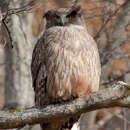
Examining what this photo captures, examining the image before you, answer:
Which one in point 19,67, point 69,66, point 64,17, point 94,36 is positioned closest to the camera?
point 69,66

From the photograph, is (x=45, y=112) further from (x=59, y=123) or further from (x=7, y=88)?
(x=7, y=88)

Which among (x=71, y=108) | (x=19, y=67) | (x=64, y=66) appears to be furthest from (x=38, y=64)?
(x=19, y=67)

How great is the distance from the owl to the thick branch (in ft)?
2.37

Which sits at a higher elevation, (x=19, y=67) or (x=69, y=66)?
(x=69, y=66)

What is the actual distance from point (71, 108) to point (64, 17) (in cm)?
187

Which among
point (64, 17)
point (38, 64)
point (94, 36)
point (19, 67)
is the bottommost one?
point (19, 67)

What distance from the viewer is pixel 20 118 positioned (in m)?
4.22

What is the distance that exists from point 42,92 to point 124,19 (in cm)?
279

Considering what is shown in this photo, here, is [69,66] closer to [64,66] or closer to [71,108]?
[64,66]

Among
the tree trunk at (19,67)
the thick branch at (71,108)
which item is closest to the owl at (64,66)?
the thick branch at (71,108)

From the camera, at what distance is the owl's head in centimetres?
576

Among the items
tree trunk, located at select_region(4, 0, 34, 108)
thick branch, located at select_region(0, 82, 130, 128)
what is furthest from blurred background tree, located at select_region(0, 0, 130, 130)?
thick branch, located at select_region(0, 82, 130, 128)

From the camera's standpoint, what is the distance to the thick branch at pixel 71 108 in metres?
4.13

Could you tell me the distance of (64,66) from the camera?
5.01 meters
